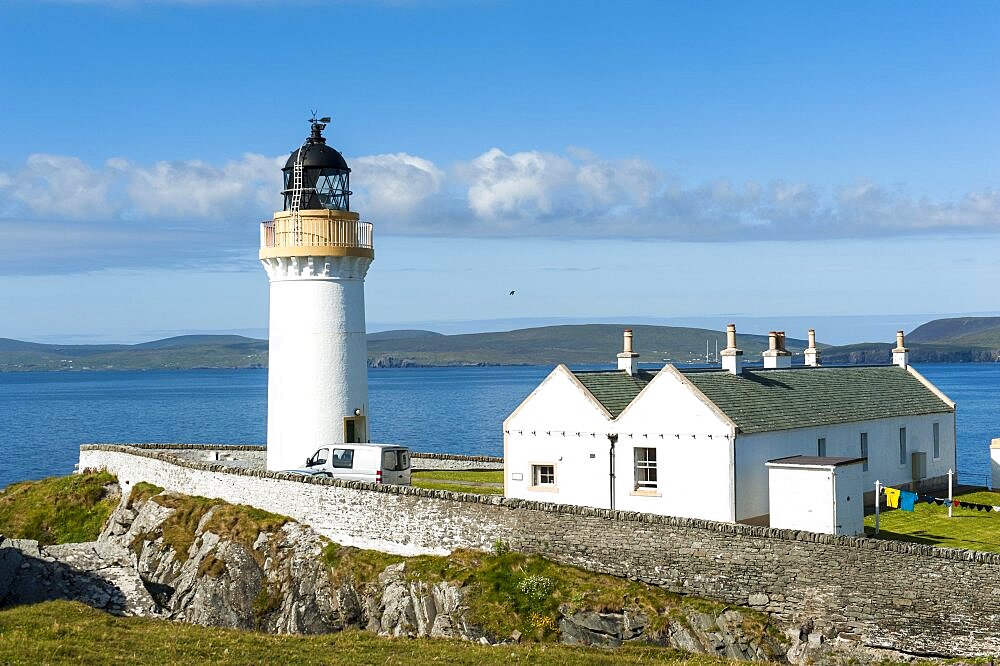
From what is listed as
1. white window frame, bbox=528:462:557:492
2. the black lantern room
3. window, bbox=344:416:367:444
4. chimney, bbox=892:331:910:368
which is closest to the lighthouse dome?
the black lantern room

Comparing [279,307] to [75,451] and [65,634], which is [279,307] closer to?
[65,634]

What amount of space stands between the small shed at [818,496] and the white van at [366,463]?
1138 cm

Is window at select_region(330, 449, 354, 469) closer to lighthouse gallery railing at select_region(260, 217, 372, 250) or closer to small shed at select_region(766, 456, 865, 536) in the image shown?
lighthouse gallery railing at select_region(260, 217, 372, 250)

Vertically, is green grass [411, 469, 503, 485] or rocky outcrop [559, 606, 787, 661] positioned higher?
green grass [411, 469, 503, 485]

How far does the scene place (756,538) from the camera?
75.7ft

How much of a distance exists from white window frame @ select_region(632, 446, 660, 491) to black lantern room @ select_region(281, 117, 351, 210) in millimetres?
13566

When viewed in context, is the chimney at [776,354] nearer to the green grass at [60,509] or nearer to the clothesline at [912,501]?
the clothesline at [912,501]

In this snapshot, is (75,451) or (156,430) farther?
(156,430)

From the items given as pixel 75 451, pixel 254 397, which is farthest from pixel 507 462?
pixel 254 397

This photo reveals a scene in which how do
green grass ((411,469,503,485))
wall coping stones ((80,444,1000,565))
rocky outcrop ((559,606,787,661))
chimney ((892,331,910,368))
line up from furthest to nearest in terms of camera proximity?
chimney ((892,331,910,368))
green grass ((411,469,503,485))
rocky outcrop ((559,606,787,661))
wall coping stones ((80,444,1000,565))

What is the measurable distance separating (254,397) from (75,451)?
95.9 meters

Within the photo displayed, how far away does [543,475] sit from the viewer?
102ft

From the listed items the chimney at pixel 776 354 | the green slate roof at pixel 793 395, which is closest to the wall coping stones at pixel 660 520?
the green slate roof at pixel 793 395

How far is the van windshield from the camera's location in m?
32.0
